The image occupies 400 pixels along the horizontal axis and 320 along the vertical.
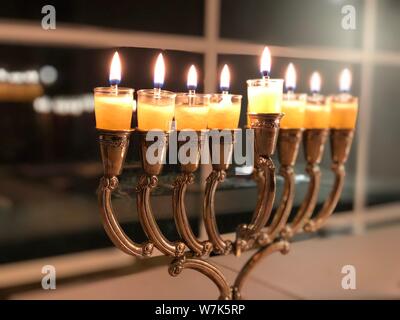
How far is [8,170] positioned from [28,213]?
0.10 meters

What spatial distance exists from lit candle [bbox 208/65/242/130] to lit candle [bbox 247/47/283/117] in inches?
0.9

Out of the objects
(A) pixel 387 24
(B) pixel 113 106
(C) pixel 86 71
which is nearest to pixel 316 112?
(B) pixel 113 106

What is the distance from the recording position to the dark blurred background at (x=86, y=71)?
0.93 metres

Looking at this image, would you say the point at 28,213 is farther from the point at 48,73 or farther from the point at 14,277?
the point at 48,73

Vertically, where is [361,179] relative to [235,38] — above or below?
below

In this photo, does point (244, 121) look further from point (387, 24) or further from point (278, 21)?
point (387, 24)

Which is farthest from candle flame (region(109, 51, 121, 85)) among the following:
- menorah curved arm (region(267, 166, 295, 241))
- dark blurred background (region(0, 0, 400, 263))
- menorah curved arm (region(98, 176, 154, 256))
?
menorah curved arm (region(267, 166, 295, 241))

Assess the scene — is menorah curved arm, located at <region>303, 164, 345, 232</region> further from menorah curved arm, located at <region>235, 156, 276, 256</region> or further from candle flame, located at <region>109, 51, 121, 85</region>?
candle flame, located at <region>109, 51, 121, 85</region>

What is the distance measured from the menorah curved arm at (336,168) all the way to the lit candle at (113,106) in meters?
0.40

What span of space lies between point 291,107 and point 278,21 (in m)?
0.31
